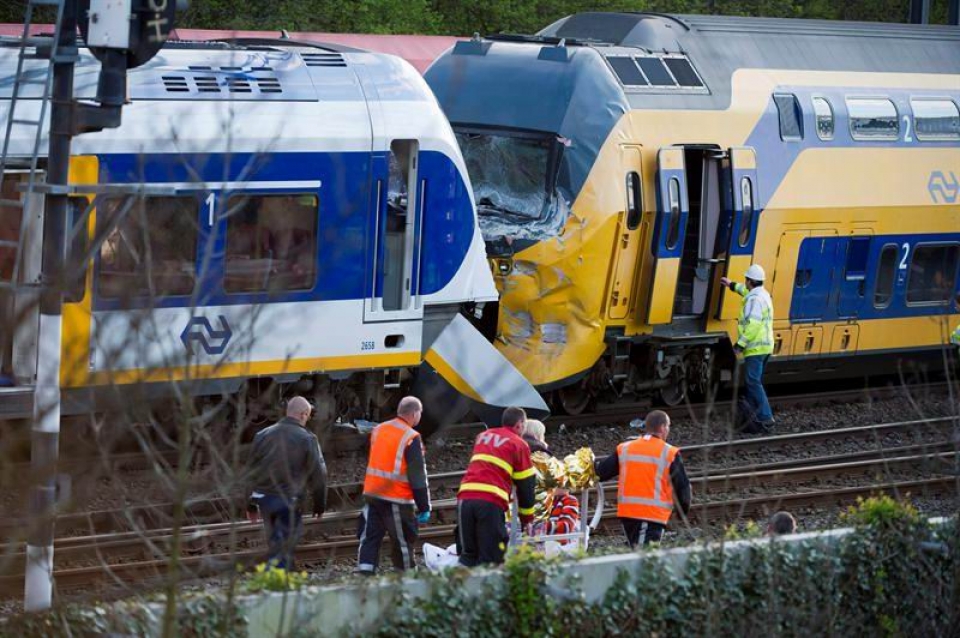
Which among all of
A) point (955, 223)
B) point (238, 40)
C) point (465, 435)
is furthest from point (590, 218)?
point (955, 223)

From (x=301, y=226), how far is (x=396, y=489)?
3769 mm

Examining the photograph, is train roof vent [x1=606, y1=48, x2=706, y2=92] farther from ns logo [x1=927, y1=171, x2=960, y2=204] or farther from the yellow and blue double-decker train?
ns logo [x1=927, y1=171, x2=960, y2=204]

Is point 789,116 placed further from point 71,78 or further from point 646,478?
point 71,78

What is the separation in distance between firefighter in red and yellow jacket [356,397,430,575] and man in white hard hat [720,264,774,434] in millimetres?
6788

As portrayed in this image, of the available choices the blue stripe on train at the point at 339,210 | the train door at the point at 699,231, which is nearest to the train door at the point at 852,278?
the train door at the point at 699,231

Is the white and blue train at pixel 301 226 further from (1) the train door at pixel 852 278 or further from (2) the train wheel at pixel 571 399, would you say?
(1) the train door at pixel 852 278

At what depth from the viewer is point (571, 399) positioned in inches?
695

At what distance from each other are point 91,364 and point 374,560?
113 inches

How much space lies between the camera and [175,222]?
13055 millimetres

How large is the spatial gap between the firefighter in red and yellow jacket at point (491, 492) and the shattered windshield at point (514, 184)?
6.30 m

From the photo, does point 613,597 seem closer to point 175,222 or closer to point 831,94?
point 175,222

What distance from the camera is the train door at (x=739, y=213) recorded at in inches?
679

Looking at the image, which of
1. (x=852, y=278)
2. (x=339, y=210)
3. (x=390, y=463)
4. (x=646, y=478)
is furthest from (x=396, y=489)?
(x=852, y=278)

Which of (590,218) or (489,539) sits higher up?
(590,218)
